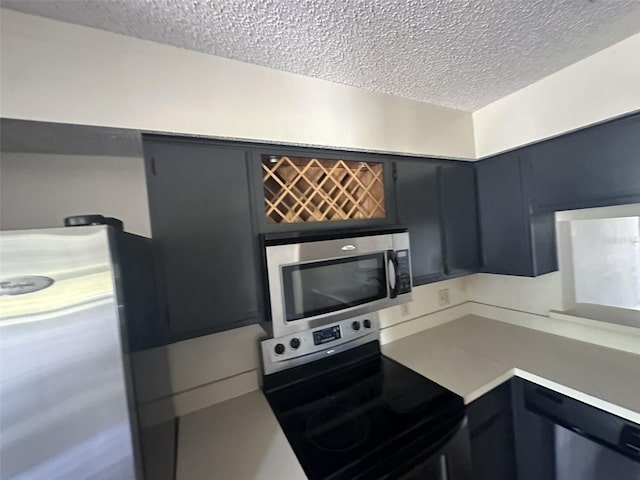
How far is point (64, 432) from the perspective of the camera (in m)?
0.49

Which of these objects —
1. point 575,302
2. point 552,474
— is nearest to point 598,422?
point 552,474

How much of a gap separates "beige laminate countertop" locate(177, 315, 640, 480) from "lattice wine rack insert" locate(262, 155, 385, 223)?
839 mm

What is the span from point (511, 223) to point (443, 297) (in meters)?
0.70

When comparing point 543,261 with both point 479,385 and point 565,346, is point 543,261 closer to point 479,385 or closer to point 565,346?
point 565,346

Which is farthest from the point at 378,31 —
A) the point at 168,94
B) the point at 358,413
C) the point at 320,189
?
the point at 358,413

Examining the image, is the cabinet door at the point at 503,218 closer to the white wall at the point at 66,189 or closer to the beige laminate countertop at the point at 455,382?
the beige laminate countertop at the point at 455,382

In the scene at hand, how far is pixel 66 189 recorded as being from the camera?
3.26ft

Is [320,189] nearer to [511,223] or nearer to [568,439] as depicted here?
[511,223]

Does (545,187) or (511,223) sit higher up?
(545,187)

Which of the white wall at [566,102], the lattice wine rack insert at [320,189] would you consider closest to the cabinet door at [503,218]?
the white wall at [566,102]

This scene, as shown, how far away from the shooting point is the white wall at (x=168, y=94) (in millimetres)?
738

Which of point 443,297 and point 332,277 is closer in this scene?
point 332,277

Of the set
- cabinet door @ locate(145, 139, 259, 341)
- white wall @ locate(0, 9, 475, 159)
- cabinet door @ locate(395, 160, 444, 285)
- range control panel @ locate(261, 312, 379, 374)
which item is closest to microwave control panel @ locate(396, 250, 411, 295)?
cabinet door @ locate(395, 160, 444, 285)

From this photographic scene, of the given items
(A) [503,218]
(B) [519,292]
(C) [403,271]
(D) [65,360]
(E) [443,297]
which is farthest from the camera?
(E) [443,297]
